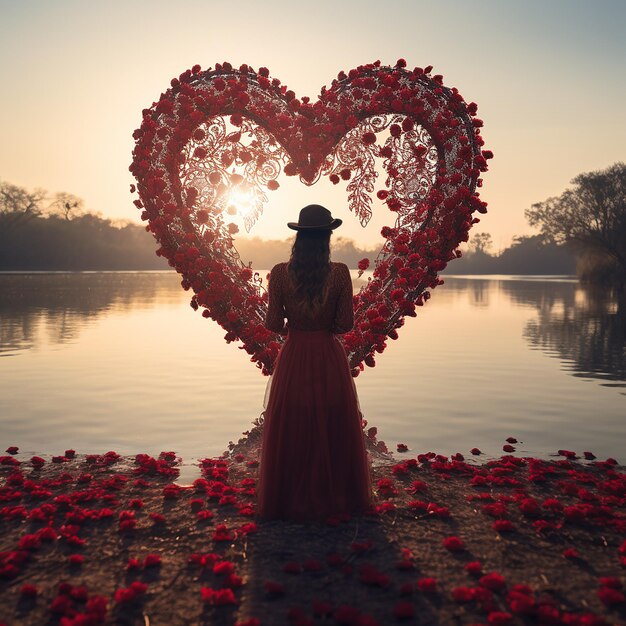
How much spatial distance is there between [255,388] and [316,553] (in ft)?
28.1

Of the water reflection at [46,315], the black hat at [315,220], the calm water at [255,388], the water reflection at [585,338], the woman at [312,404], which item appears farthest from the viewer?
the water reflection at [46,315]

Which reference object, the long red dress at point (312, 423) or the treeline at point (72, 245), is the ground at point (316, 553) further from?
the treeline at point (72, 245)

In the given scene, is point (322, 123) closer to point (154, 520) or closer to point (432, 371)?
point (154, 520)

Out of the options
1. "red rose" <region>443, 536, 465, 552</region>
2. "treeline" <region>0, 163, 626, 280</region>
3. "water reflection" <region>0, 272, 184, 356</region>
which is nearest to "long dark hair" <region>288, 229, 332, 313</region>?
"red rose" <region>443, 536, 465, 552</region>

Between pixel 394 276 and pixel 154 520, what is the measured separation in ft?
14.0

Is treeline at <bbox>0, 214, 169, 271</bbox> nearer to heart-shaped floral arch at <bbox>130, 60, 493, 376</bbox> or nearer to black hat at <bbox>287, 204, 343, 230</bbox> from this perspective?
heart-shaped floral arch at <bbox>130, 60, 493, 376</bbox>

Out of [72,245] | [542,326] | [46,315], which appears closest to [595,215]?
[542,326]

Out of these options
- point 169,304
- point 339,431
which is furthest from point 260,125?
point 169,304

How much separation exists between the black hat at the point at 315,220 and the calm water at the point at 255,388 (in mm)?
4122

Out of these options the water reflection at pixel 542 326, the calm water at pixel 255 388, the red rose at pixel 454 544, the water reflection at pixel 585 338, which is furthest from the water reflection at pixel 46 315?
the red rose at pixel 454 544

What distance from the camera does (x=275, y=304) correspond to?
19.4 feet

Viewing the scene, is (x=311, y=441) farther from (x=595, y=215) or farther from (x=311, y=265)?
(x=595, y=215)

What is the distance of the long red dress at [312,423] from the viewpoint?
5816 mm

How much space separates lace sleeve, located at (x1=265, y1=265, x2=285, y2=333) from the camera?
589cm
